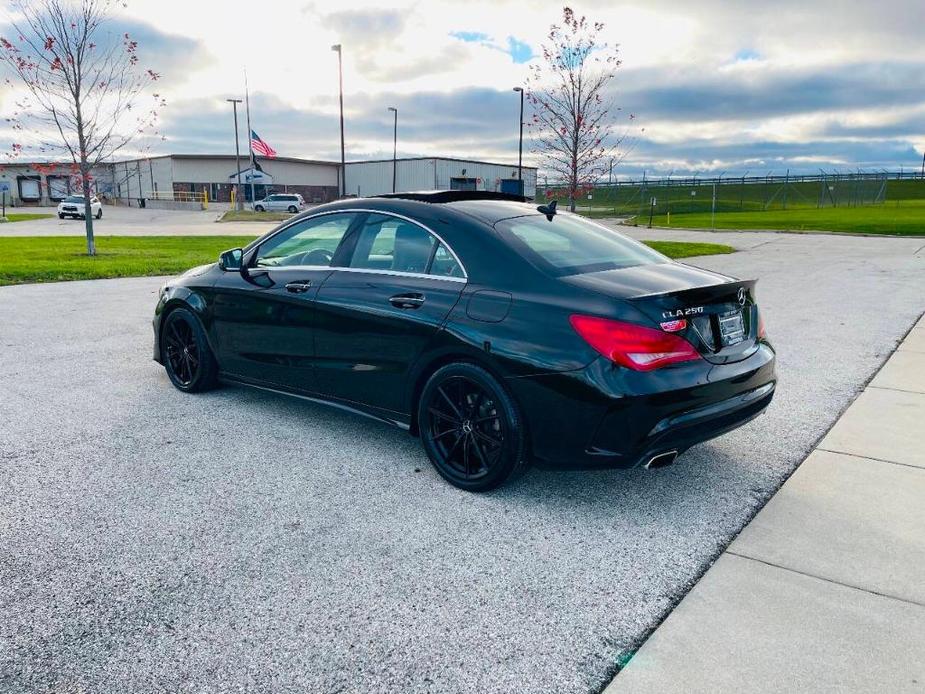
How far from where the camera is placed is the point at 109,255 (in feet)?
57.6

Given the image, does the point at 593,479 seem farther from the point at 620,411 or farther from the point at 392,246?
the point at 392,246

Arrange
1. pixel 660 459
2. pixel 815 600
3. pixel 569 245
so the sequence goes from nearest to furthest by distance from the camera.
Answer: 1. pixel 815 600
2. pixel 660 459
3. pixel 569 245

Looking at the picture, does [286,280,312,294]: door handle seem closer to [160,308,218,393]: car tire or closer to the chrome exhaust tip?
[160,308,218,393]: car tire

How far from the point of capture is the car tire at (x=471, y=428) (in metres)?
3.71

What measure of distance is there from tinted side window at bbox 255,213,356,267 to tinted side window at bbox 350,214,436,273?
22 cm

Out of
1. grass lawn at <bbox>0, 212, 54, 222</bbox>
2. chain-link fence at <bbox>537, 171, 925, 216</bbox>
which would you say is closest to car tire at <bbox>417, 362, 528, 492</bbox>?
chain-link fence at <bbox>537, 171, 925, 216</bbox>

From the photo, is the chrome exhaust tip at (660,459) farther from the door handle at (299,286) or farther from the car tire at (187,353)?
the car tire at (187,353)

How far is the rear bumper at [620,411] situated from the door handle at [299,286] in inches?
69.2

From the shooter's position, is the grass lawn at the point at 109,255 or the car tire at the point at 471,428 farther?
the grass lawn at the point at 109,255

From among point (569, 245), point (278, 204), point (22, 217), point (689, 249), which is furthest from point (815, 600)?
point (278, 204)

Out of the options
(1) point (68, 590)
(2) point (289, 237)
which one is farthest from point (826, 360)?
(1) point (68, 590)

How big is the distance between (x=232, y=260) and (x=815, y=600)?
4.29 m

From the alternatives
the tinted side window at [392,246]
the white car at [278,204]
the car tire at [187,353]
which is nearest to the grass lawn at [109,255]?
the car tire at [187,353]

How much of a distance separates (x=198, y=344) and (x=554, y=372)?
3229mm
